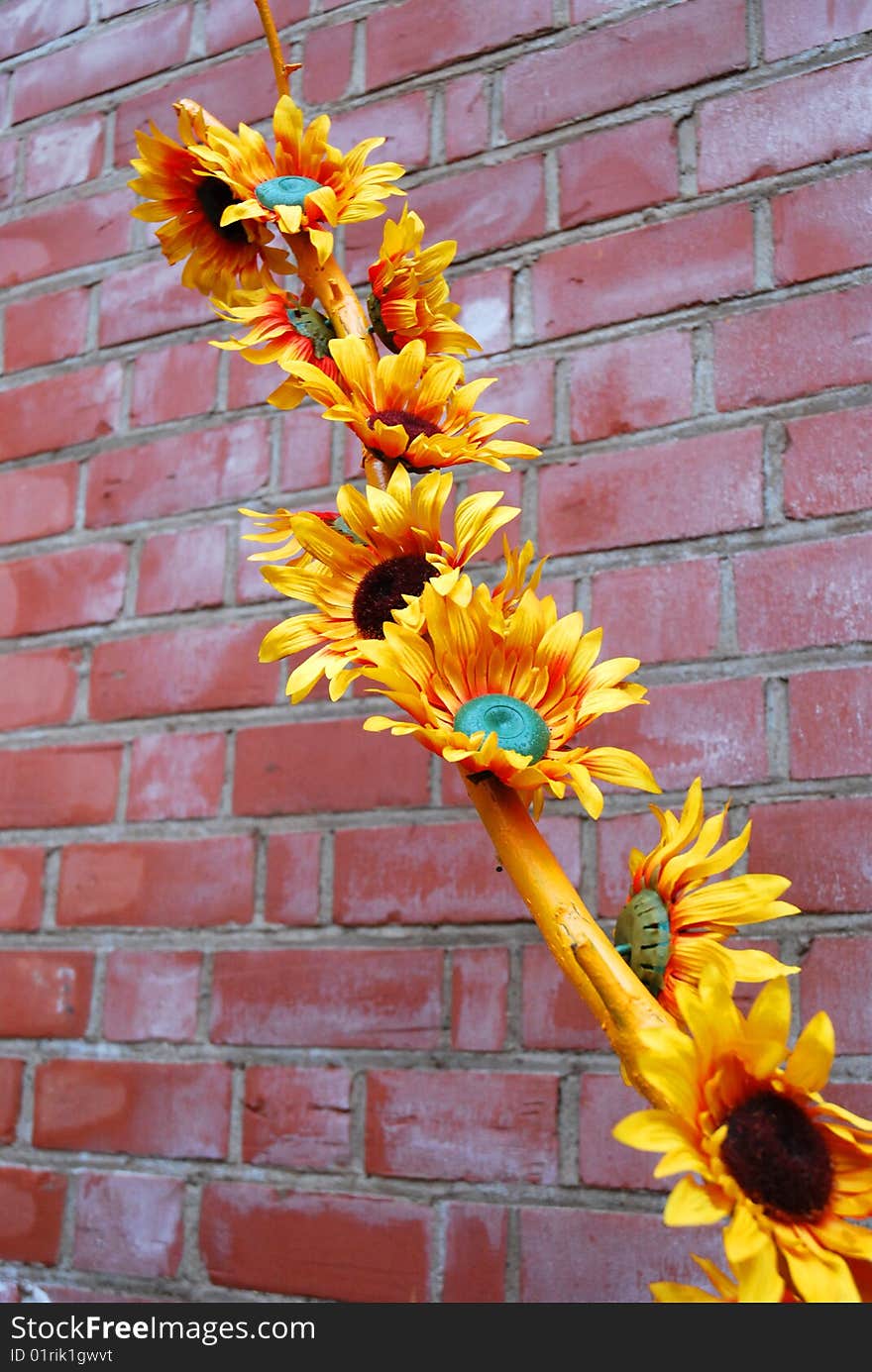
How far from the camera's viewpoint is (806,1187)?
38 cm

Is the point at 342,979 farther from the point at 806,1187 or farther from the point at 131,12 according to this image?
the point at 131,12

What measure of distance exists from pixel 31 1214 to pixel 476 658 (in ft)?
2.40

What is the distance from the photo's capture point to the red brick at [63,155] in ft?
3.91

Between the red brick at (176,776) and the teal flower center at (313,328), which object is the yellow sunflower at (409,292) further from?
the red brick at (176,776)

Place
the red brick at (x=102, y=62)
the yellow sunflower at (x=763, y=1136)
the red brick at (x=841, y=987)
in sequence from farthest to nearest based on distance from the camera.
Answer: the red brick at (x=102, y=62) < the red brick at (x=841, y=987) < the yellow sunflower at (x=763, y=1136)

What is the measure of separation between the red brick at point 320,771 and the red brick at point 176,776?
0.02m

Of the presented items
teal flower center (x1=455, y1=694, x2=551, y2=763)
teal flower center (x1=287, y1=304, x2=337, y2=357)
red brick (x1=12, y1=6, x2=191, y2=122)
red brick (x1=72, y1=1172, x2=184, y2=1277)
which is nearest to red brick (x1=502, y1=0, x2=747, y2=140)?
red brick (x1=12, y1=6, x2=191, y2=122)

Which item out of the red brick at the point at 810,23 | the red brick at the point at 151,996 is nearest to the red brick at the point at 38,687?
the red brick at the point at 151,996

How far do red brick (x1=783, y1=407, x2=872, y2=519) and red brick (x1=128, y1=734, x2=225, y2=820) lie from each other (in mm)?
496

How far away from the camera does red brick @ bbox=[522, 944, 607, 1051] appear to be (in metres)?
0.83

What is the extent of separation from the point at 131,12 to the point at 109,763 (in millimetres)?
765

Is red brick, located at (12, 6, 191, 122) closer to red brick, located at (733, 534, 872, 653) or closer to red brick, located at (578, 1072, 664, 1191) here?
red brick, located at (733, 534, 872, 653)
